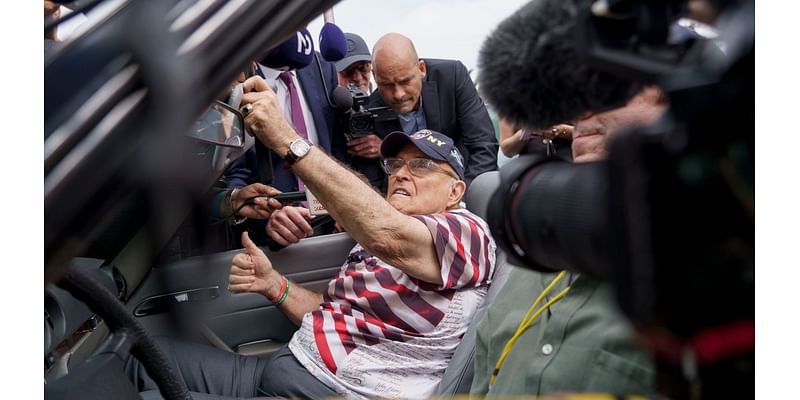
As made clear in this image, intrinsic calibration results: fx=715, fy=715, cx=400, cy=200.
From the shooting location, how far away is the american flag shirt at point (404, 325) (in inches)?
74.7

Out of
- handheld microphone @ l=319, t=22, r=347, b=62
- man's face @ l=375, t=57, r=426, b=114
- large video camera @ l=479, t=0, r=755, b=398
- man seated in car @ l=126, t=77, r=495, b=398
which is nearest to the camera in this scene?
large video camera @ l=479, t=0, r=755, b=398

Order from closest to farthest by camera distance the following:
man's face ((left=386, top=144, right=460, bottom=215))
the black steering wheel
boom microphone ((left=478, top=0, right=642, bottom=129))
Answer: boom microphone ((left=478, top=0, right=642, bottom=129)) < the black steering wheel < man's face ((left=386, top=144, right=460, bottom=215))

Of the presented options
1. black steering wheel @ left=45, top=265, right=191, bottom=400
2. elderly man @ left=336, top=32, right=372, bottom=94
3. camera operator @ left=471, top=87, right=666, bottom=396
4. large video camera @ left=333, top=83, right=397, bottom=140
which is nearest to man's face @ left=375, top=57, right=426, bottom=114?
large video camera @ left=333, top=83, right=397, bottom=140

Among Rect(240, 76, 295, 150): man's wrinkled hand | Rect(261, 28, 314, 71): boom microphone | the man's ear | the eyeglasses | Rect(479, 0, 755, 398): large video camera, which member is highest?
Rect(479, 0, 755, 398): large video camera

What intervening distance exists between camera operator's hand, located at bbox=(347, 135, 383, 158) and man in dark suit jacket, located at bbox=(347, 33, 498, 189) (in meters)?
0.08

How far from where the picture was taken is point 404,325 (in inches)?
76.5

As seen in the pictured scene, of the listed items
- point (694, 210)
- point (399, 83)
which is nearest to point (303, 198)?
point (399, 83)

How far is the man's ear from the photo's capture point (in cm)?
223

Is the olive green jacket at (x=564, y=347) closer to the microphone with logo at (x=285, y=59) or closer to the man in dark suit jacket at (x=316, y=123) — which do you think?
the microphone with logo at (x=285, y=59)

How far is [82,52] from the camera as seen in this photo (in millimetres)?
540

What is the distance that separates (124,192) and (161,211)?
77 mm

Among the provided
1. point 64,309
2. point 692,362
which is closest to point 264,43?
point 692,362

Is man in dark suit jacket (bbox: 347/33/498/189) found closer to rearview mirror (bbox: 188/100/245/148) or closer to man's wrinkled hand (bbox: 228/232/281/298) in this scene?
man's wrinkled hand (bbox: 228/232/281/298)

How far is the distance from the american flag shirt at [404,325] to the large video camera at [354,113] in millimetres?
941
